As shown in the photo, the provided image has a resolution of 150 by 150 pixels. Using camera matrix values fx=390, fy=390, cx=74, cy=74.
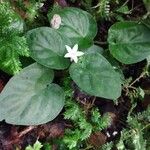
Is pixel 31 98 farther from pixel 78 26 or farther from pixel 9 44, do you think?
pixel 78 26

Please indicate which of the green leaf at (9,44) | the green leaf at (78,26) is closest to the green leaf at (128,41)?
the green leaf at (78,26)

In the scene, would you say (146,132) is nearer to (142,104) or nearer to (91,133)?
(142,104)

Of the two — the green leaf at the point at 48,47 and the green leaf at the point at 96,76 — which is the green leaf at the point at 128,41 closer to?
the green leaf at the point at 96,76

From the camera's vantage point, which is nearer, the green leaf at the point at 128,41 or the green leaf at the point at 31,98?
the green leaf at the point at 31,98

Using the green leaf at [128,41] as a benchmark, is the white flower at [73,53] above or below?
above

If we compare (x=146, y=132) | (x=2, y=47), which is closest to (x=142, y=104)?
(x=146, y=132)

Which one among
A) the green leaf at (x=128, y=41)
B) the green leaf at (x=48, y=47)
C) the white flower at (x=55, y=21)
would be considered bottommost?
the green leaf at (x=128, y=41)

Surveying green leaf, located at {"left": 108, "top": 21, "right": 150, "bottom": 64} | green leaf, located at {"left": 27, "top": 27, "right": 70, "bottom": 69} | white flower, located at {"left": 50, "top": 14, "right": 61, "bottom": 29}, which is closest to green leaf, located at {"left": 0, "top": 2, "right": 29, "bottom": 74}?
green leaf, located at {"left": 27, "top": 27, "right": 70, "bottom": 69}

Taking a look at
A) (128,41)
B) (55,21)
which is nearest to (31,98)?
(55,21)
